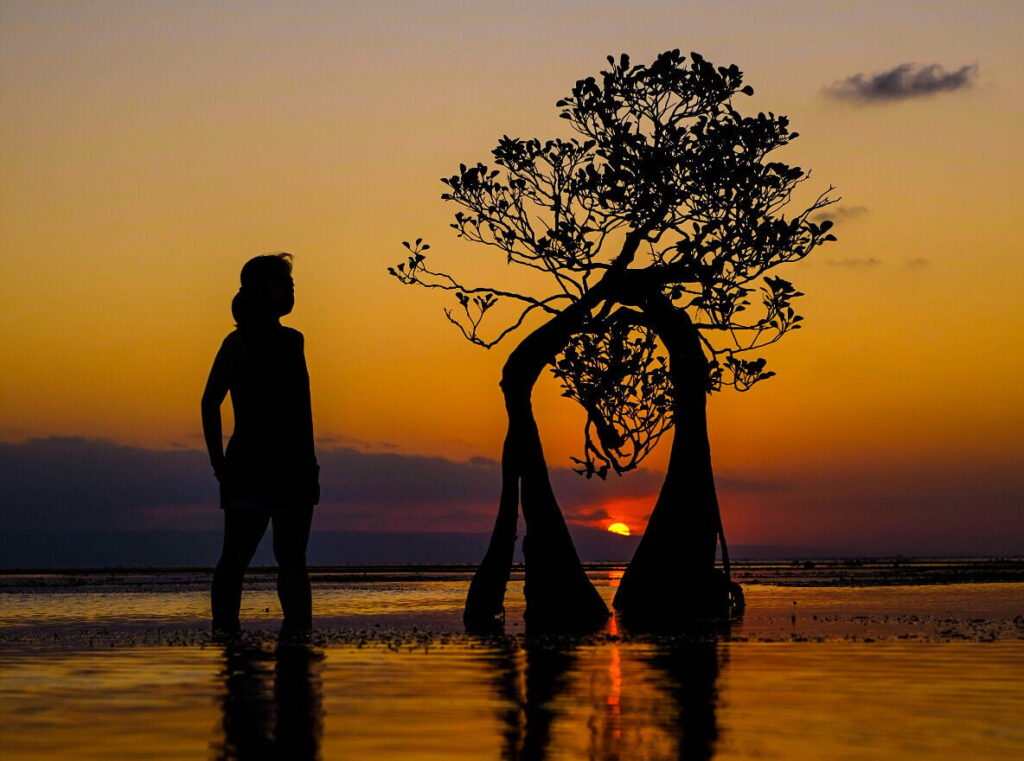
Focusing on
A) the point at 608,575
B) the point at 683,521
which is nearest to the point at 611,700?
the point at 683,521

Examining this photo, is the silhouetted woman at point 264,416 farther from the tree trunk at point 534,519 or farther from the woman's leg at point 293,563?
the tree trunk at point 534,519

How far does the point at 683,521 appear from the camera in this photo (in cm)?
3331

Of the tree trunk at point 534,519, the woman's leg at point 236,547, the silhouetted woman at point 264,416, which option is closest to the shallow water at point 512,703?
the woman's leg at point 236,547

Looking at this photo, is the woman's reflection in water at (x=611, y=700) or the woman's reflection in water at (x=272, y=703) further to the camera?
the woman's reflection in water at (x=611, y=700)

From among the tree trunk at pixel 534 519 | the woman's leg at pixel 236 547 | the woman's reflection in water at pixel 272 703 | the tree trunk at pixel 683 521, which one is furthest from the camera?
the tree trunk at pixel 683 521

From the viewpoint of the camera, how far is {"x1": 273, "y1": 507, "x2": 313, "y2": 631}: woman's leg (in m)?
19.7

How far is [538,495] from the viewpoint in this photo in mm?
30672

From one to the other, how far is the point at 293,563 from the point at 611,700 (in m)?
6.50

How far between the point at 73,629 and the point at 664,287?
501 inches

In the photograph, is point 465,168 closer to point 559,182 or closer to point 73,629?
point 559,182

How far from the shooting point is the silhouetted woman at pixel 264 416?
19.3 metres

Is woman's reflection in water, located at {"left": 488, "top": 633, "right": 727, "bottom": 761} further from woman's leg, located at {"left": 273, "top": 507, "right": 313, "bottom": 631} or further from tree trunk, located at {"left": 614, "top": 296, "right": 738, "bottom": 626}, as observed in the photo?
tree trunk, located at {"left": 614, "top": 296, "right": 738, "bottom": 626}

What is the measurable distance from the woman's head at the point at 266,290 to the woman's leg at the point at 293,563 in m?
2.37

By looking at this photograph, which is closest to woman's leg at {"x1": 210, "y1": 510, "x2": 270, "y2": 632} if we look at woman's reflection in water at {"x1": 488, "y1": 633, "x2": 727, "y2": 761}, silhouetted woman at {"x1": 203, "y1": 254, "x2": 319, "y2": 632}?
silhouetted woman at {"x1": 203, "y1": 254, "x2": 319, "y2": 632}
